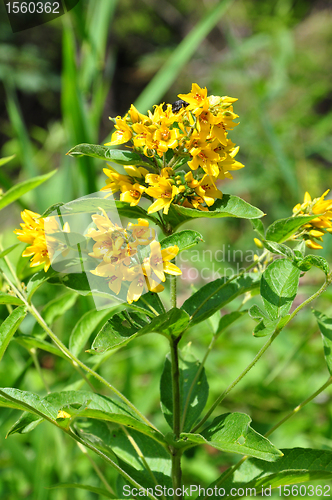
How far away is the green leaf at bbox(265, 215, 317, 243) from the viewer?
23.8 inches

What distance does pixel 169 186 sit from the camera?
0.57 meters


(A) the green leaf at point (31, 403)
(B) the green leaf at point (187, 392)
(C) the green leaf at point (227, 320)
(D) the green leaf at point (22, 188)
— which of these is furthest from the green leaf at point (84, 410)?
(D) the green leaf at point (22, 188)

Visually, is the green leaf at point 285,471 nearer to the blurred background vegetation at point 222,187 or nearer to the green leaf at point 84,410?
the green leaf at point 84,410

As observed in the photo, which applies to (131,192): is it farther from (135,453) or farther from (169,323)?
(135,453)

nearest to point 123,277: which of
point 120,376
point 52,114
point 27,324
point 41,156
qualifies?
point 27,324

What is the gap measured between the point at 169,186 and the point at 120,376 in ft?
4.59

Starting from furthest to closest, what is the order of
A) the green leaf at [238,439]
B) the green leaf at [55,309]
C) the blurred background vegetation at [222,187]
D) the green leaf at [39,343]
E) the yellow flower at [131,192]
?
1. the blurred background vegetation at [222,187]
2. the green leaf at [55,309]
3. the green leaf at [39,343]
4. the yellow flower at [131,192]
5. the green leaf at [238,439]

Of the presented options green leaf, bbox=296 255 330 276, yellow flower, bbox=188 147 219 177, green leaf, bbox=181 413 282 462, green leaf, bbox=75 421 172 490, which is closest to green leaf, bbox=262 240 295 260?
green leaf, bbox=296 255 330 276

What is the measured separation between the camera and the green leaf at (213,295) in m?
0.67

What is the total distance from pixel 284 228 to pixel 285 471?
1.21 ft

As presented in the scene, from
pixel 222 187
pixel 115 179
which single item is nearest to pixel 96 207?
pixel 115 179

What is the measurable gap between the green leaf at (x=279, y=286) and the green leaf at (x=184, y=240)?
137 mm

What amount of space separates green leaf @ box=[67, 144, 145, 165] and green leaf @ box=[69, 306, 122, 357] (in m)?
0.33

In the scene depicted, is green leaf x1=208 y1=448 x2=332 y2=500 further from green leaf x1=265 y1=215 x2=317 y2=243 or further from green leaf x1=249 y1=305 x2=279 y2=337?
green leaf x1=265 y1=215 x2=317 y2=243
